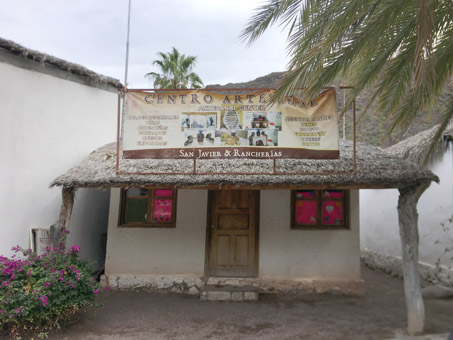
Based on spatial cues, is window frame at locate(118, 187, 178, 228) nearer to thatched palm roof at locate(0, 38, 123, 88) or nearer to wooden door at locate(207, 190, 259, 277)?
wooden door at locate(207, 190, 259, 277)

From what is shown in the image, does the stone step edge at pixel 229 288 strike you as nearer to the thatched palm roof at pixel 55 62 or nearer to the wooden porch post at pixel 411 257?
the wooden porch post at pixel 411 257

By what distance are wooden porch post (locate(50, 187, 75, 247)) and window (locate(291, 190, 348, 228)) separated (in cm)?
446

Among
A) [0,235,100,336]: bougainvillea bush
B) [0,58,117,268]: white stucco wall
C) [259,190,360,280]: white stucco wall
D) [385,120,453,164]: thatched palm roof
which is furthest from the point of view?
[385,120,453,164]: thatched palm roof

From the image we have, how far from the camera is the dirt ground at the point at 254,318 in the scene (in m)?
5.32

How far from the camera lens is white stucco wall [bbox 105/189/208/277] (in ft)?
24.7

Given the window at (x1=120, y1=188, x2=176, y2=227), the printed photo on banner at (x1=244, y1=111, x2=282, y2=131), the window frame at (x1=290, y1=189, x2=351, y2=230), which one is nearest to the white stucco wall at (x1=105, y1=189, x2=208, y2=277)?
the window at (x1=120, y1=188, x2=176, y2=227)

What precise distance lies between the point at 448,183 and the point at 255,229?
13.9ft

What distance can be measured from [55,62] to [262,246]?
5.67 m

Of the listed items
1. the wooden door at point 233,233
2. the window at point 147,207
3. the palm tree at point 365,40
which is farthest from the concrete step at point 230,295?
the palm tree at point 365,40

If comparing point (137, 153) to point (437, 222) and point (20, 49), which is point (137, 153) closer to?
point (20, 49)

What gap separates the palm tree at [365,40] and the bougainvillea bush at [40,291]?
3977 millimetres

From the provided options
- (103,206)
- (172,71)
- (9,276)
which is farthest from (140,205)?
(172,71)

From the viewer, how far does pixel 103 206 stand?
9.08 meters

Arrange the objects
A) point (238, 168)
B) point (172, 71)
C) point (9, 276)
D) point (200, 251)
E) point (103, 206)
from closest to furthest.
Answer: point (9, 276) → point (238, 168) → point (200, 251) → point (103, 206) → point (172, 71)
